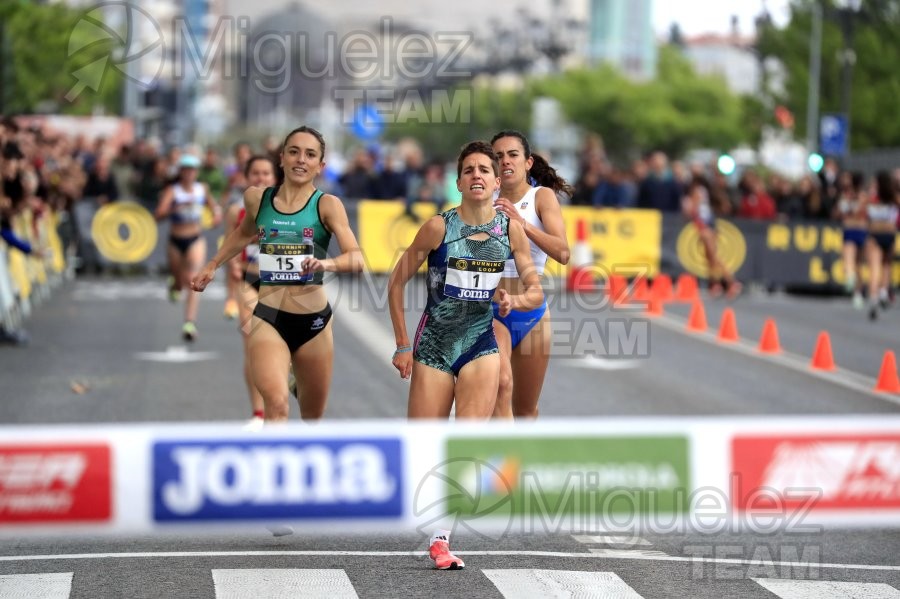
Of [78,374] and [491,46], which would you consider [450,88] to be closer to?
[491,46]

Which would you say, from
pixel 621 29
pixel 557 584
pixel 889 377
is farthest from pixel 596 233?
pixel 621 29

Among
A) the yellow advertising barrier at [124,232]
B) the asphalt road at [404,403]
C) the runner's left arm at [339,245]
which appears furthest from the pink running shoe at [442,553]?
the yellow advertising barrier at [124,232]

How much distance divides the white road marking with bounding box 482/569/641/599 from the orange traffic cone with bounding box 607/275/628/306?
59.0 feet

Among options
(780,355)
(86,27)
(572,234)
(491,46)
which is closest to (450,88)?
(491,46)

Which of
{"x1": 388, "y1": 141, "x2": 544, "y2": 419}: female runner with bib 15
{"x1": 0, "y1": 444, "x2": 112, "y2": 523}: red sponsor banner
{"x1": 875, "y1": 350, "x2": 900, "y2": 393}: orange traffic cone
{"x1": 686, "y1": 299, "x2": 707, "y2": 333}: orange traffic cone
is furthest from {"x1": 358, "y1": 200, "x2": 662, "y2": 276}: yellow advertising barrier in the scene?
{"x1": 0, "y1": 444, "x2": 112, "y2": 523}: red sponsor banner

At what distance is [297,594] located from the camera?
26.2 feet

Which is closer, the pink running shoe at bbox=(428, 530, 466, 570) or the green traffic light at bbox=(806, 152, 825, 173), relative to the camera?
the pink running shoe at bbox=(428, 530, 466, 570)

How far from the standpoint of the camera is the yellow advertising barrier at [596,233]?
30.4 m

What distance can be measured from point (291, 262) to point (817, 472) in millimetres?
4170

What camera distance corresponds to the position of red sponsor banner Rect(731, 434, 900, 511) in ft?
19.3

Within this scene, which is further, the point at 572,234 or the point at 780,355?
the point at 572,234

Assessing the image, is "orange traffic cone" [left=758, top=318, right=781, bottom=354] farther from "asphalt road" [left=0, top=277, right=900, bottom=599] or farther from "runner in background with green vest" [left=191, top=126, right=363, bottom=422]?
"runner in background with green vest" [left=191, top=126, right=363, bottom=422]

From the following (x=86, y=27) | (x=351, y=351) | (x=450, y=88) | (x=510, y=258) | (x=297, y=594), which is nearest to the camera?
(x=297, y=594)

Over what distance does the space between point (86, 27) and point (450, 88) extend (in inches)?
2905
